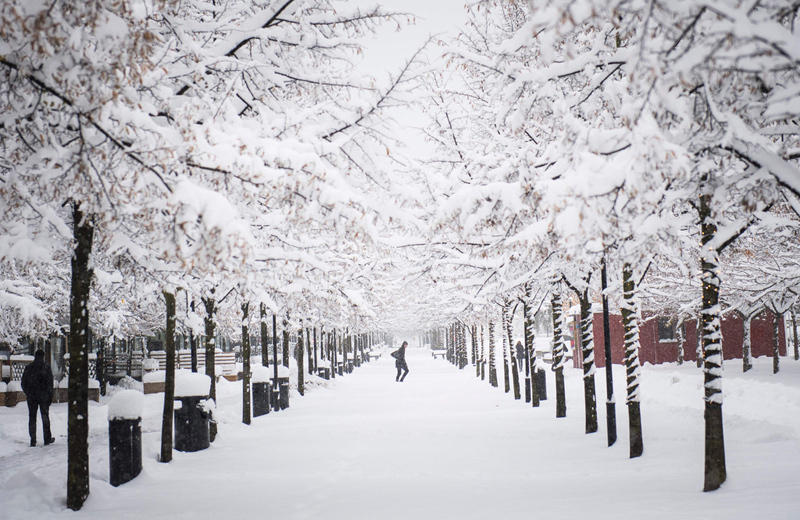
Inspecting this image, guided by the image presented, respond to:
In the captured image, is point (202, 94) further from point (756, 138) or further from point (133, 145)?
point (756, 138)

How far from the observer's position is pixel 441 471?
7.45 meters

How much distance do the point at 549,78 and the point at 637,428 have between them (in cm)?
508

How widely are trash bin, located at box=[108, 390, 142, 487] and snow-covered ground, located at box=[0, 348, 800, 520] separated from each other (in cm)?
18

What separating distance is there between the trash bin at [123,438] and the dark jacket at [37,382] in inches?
241

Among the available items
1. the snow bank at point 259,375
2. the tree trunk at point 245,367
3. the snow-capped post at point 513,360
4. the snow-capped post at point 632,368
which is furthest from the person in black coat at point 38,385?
the snow-capped post at point 513,360

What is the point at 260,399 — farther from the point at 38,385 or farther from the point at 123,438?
the point at 123,438

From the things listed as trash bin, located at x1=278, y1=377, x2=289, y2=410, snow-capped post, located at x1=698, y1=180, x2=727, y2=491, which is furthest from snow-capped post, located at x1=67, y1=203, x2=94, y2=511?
trash bin, located at x1=278, y1=377, x2=289, y2=410

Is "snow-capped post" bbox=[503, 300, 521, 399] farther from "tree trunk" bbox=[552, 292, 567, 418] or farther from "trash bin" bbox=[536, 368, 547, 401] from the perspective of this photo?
"tree trunk" bbox=[552, 292, 567, 418]

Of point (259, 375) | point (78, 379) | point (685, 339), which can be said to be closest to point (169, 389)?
point (78, 379)

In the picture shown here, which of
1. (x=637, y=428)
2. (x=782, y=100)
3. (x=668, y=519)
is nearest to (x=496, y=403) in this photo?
(x=637, y=428)

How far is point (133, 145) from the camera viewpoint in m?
4.28

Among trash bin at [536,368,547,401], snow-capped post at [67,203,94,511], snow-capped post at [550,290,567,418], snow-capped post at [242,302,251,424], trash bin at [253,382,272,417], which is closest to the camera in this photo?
snow-capped post at [67,203,94,511]

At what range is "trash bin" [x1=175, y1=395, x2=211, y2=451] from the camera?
9.13 metres

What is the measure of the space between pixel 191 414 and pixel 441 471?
4374 millimetres
